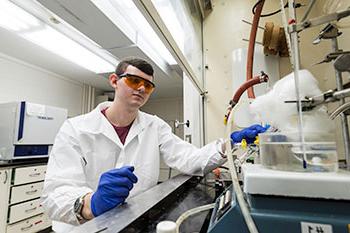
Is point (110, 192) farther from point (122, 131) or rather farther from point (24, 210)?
point (24, 210)

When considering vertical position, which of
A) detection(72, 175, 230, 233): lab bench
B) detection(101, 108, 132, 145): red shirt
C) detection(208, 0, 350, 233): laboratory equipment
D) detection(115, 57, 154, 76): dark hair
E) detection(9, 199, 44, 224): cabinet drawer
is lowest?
detection(9, 199, 44, 224): cabinet drawer

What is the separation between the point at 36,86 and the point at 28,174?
1.63 metres

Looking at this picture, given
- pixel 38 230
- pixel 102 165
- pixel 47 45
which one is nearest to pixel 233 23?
pixel 102 165

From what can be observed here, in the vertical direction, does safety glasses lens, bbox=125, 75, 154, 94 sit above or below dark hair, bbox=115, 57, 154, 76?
below

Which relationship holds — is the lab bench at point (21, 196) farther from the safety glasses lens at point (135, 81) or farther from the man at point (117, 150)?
the safety glasses lens at point (135, 81)

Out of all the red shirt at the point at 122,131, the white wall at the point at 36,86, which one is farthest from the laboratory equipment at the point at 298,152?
the white wall at the point at 36,86

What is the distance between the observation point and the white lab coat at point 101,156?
81 centimetres

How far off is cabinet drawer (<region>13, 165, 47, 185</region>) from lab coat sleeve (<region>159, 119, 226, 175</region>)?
1794 mm

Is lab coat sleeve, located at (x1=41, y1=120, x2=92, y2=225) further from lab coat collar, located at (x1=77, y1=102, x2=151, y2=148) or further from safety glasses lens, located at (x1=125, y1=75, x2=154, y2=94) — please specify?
safety glasses lens, located at (x1=125, y1=75, x2=154, y2=94)

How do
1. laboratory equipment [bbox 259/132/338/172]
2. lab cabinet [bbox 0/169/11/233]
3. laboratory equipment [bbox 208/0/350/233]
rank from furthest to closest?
1. lab cabinet [bbox 0/169/11/233]
2. laboratory equipment [bbox 259/132/338/172]
3. laboratory equipment [bbox 208/0/350/233]

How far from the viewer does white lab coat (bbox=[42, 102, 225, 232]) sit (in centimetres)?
81

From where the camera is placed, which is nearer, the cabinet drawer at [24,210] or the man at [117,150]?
the man at [117,150]

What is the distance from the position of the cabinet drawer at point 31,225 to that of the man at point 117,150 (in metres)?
1.61

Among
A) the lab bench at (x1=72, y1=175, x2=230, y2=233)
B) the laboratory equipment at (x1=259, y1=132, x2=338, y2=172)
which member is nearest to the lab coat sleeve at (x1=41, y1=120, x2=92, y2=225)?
the lab bench at (x1=72, y1=175, x2=230, y2=233)
